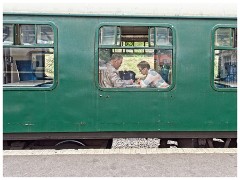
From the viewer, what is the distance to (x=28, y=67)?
4246 mm

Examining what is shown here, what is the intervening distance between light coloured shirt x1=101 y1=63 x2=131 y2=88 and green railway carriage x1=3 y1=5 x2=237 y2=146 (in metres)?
0.06

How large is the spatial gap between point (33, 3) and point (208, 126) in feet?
10.1

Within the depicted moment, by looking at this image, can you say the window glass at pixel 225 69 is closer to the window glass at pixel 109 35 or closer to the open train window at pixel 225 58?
the open train window at pixel 225 58

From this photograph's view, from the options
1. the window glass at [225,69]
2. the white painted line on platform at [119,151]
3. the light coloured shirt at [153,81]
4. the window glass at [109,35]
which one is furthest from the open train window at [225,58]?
the window glass at [109,35]

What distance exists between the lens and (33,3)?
13.8 feet

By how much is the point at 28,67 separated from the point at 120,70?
1.32 m

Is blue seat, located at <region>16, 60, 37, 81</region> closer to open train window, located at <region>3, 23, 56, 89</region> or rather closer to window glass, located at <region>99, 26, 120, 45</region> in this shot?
open train window, located at <region>3, 23, 56, 89</region>

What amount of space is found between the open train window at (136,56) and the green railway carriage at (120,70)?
14mm

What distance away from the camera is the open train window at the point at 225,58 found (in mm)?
4234

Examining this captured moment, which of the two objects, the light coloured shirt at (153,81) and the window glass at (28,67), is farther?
the light coloured shirt at (153,81)

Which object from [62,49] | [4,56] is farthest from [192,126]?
[4,56]

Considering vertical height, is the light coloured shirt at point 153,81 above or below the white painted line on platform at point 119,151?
above

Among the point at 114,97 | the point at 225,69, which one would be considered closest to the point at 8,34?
the point at 114,97

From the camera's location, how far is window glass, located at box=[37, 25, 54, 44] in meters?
4.14
